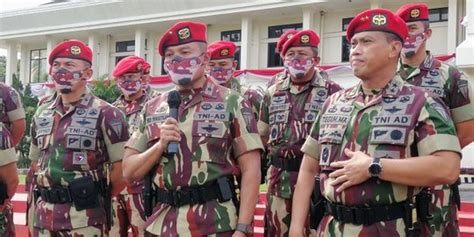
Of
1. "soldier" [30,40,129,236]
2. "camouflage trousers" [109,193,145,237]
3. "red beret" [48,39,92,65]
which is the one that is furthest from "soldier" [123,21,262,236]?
"camouflage trousers" [109,193,145,237]

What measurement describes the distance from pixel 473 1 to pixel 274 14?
53.5 ft

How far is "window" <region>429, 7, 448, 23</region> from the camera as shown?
76.9 feet

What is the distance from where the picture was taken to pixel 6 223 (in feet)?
15.2

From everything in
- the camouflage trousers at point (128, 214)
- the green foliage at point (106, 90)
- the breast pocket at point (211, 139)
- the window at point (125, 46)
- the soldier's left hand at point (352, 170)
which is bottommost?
the camouflage trousers at point (128, 214)

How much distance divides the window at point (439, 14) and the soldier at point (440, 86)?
20334 mm

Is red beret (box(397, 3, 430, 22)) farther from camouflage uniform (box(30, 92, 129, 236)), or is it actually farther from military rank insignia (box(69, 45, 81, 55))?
military rank insignia (box(69, 45, 81, 55))

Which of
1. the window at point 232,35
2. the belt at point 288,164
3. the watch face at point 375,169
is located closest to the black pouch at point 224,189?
the watch face at point 375,169

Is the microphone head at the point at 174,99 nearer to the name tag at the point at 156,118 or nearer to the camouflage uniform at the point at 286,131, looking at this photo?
the name tag at the point at 156,118

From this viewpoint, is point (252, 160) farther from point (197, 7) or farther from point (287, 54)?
point (197, 7)

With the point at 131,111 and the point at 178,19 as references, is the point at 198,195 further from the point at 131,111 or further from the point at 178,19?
the point at 178,19

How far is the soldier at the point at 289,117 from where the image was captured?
477 centimetres

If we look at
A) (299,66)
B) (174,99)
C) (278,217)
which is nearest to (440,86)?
(299,66)

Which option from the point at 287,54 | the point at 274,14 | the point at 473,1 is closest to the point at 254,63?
the point at 274,14

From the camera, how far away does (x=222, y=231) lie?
3398 mm
